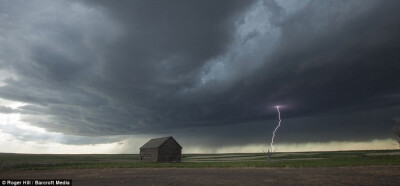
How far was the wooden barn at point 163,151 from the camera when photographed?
71969 millimetres

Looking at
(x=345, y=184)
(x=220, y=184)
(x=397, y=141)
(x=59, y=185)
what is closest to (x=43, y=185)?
(x=59, y=185)

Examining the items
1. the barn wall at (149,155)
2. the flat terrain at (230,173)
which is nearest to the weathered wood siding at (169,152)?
the barn wall at (149,155)

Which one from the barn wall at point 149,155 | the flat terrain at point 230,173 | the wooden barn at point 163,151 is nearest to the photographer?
the flat terrain at point 230,173

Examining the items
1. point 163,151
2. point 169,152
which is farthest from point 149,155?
point 169,152

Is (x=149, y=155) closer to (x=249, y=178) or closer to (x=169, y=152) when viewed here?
(x=169, y=152)

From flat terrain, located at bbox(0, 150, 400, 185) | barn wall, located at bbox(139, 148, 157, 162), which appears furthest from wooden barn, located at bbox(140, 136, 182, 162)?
flat terrain, located at bbox(0, 150, 400, 185)

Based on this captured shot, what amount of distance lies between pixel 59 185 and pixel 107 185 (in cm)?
415

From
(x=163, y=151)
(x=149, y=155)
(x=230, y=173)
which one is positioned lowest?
(x=149, y=155)

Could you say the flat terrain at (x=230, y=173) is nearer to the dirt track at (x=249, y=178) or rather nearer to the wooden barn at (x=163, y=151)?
the dirt track at (x=249, y=178)

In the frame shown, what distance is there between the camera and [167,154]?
73.1 meters

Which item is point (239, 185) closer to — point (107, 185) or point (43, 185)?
point (107, 185)

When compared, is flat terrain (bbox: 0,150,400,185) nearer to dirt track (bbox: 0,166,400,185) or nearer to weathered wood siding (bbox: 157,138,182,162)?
dirt track (bbox: 0,166,400,185)

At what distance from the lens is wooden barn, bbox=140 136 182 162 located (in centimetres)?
7197

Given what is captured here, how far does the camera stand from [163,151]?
72.6 metres
